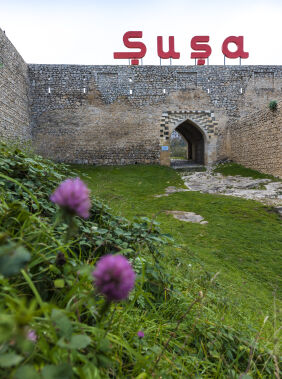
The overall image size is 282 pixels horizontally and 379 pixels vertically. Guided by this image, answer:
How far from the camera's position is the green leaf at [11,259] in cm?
54

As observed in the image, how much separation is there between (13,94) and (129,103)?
528cm

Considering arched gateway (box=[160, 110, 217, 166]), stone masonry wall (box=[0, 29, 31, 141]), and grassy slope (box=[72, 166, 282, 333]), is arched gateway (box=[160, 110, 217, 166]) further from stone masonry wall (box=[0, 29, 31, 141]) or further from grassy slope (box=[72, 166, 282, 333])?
stone masonry wall (box=[0, 29, 31, 141])

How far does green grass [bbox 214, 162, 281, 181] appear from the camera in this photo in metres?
10.1

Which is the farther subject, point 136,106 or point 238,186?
point 136,106

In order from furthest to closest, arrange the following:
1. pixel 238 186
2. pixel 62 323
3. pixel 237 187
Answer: pixel 238 186 → pixel 237 187 → pixel 62 323

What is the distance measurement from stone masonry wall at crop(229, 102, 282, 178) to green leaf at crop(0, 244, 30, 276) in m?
10.1

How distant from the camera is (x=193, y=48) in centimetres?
1508

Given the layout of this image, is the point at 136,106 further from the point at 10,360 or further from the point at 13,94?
the point at 10,360

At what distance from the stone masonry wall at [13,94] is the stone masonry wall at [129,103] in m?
0.89

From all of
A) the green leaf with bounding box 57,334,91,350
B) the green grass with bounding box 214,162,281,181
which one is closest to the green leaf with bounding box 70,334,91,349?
the green leaf with bounding box 57,334,91,350

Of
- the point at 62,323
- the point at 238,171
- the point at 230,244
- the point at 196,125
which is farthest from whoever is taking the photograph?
the point at 196,125

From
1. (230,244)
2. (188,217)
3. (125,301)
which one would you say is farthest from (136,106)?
(125,301)

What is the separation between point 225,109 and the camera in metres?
13.9

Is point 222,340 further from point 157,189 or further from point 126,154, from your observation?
point 126,154
